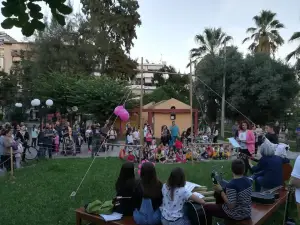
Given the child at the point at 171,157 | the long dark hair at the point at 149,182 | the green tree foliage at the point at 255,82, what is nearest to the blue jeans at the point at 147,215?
the long dark hair at the point at 149,182

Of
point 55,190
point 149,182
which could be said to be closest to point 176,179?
point 149,182

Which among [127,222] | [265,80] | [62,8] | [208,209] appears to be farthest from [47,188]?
[265,80]

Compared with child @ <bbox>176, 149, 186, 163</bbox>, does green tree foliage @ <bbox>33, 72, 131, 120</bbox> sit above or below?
above

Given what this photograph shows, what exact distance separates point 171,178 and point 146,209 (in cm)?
58

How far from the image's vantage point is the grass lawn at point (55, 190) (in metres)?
6.43

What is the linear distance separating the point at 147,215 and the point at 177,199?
509 millimetres

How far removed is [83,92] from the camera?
2797cm

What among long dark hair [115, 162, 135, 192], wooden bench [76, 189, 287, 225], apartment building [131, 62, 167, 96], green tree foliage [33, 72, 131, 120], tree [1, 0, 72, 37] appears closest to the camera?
tree [1, 0, 72, 37]

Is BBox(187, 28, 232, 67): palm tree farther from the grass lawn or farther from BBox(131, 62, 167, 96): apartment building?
the grass lawn

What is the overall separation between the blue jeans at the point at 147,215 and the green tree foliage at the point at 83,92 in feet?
71.3

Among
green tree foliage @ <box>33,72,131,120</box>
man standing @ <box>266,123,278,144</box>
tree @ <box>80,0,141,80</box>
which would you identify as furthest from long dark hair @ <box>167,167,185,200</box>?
tree @ <box>80,0,141,80</box>

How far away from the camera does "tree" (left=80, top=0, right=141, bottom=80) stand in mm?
34594

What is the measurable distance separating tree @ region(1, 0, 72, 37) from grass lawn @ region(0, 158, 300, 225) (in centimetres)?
425

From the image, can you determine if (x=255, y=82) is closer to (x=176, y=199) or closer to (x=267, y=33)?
(x=267, y=33)
